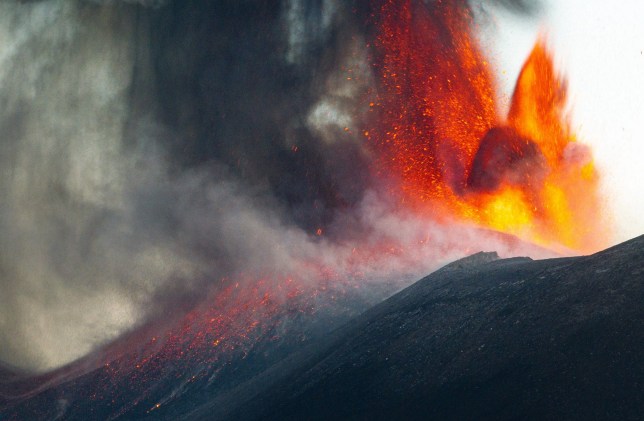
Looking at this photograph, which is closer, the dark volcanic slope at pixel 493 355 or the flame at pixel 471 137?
the dark volcanic slope at pixel 493 355

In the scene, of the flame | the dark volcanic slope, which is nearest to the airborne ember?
the flame

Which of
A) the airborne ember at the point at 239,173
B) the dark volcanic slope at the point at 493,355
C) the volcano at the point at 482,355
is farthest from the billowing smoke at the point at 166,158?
the dark volcanic slope at the point at 493,355

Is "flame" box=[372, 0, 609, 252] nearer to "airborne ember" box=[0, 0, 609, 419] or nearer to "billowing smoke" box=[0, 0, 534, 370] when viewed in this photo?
"airborne ember" box=[0, 0, 609, 419]

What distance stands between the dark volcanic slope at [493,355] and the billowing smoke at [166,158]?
365 inches

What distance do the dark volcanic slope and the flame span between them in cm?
933

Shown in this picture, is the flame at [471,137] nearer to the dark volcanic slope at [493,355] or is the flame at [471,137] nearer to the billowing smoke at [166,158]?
the billowing smoke at [166,158]

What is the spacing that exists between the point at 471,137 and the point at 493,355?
1562 cm

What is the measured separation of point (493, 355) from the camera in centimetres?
877

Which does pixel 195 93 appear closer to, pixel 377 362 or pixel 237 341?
pixel 237 341

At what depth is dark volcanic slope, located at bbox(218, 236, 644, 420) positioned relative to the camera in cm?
740

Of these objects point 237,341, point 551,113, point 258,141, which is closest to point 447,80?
point 551,113

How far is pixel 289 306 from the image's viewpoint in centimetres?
1789

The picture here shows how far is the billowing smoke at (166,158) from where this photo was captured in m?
23.5

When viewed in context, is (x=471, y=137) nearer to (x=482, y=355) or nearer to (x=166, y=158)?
(x=166, y=158)
